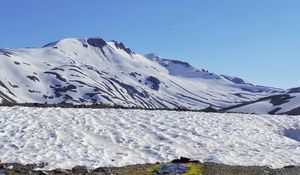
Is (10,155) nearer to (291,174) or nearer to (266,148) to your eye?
(291,174)

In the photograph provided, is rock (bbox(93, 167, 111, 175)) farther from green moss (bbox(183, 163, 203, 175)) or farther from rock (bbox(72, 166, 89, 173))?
green moss (bbox(183, 163, 203, 175))

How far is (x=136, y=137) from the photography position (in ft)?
92.3

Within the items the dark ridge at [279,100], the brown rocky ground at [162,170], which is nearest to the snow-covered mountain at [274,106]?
the dark ridge at [279,100]

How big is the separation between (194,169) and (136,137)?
8.82 metres

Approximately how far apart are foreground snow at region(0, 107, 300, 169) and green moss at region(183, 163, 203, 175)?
2.57 meters

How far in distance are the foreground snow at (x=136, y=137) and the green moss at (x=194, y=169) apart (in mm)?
2568

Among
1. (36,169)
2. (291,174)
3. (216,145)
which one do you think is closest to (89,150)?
(36,169)

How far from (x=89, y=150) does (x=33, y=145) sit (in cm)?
303

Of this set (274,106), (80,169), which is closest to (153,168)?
(80,169)

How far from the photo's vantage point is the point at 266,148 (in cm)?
2847

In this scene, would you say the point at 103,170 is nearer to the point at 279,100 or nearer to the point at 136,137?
the point at 136,137

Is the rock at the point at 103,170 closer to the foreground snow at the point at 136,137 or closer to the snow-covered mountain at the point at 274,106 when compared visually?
the foreground snow at the point at 136,137

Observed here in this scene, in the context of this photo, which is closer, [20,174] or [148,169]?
[20,174]

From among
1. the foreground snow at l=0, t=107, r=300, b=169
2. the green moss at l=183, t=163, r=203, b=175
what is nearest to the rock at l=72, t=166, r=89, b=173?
the foreground snow at l=0, t=107, r=300, b=169
